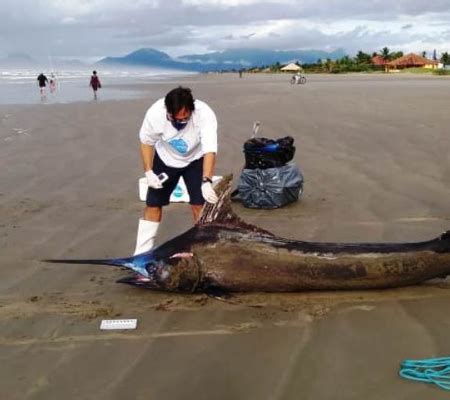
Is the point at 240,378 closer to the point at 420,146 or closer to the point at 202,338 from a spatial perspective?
the point at 202,338

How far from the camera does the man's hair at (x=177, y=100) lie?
5.05 meters

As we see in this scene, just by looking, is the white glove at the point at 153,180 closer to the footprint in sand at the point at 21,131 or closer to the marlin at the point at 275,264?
the marlin at the point at 275,264

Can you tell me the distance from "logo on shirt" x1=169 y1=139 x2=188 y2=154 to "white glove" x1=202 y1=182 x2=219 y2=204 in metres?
0.45

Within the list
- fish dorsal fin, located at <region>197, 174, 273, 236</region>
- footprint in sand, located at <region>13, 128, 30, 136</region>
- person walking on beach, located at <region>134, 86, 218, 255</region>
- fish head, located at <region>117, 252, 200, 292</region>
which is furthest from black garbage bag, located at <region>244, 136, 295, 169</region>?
footprint in sand, located at <region>13, 128, 30, 136</region>

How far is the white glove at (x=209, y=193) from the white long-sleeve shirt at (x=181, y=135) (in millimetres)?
319

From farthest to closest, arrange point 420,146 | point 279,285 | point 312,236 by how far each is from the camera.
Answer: point 420,146, point 312,236, point 279,285

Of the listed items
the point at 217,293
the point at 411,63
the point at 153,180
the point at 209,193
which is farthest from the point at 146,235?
the point at 411,63

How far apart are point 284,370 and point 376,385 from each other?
51cm

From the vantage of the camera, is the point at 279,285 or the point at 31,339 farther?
the point at 279,285

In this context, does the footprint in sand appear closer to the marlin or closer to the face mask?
the face mask

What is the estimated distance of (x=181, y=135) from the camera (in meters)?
5.38

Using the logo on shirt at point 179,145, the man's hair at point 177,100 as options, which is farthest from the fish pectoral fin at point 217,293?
the man's hair at point 177,100

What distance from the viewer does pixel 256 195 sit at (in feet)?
24.8

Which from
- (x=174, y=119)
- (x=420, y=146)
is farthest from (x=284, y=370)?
(x=420, y=146)
